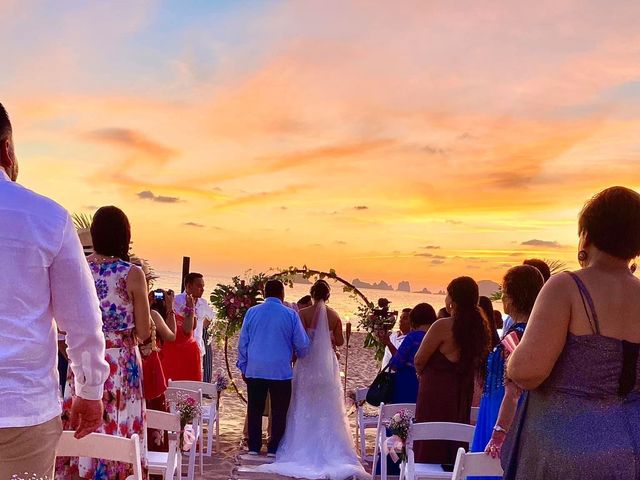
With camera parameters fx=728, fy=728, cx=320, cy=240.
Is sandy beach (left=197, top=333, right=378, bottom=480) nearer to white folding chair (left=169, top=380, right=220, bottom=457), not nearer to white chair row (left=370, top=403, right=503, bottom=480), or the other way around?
white folding chair (left=169, top=380, right=220, bottom=457)

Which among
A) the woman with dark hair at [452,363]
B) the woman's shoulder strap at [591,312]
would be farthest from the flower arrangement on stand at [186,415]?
the woman's shoulder strap at [591,312]

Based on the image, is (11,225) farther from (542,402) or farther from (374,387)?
(374,387)

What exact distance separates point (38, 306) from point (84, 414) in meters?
0.40

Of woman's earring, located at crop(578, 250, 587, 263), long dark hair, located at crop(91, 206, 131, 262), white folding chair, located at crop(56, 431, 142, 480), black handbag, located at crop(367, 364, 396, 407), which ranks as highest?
long dark hair, located at crop(91, 206, 131, 262)

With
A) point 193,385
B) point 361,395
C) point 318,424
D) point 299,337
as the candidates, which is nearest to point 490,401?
point 193,385

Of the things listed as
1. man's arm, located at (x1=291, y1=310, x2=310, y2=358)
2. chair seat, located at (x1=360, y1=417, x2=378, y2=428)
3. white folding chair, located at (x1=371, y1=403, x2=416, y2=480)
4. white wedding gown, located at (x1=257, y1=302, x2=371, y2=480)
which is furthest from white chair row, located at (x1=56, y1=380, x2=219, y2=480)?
chair seat, located at (x1=360, y1=417, x2=378, y2=428)

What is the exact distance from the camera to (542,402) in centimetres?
273

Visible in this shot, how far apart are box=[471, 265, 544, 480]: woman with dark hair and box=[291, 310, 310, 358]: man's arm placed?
4253mm

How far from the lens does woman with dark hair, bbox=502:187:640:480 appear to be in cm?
261

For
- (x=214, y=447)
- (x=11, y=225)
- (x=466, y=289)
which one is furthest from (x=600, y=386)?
(x=214, y=447)

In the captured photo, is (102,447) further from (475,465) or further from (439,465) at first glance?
(439,465)

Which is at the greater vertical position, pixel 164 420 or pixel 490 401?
pixel 490 401

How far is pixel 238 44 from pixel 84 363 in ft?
28.0

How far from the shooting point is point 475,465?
340 cm
